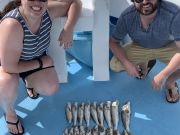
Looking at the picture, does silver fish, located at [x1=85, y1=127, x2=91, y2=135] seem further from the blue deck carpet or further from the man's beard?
the man's beard

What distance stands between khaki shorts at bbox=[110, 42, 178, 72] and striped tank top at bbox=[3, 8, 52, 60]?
463 mm

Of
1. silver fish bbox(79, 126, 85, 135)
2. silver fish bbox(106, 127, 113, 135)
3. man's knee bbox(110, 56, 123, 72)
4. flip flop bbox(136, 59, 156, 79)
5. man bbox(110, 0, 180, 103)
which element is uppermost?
man bbox(110, 0, 180, 103)

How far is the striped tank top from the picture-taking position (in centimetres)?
156

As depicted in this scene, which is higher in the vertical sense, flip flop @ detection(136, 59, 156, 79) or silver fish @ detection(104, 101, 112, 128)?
flip flop @ detection(136, 59, 156, 79)

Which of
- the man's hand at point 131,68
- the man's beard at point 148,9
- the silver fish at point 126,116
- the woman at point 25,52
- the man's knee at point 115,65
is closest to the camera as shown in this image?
the woman at point 25,52

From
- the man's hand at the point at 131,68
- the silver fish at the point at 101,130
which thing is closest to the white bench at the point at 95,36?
the man's hand at the point at 131,68

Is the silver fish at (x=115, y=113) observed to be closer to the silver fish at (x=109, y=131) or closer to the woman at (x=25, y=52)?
the silver fish at (x=109, y=131)

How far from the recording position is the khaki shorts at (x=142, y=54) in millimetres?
1956

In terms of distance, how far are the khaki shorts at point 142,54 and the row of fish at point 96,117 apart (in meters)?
0.26

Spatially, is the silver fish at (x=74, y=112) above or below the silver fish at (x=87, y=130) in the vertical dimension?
above

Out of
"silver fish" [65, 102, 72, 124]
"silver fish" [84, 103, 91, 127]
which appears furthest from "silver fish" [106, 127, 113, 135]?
"silver fish" [65, 102, 72, 124]

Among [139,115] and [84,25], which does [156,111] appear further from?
[84,25]

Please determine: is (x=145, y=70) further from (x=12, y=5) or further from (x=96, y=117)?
(x=12, y=5)

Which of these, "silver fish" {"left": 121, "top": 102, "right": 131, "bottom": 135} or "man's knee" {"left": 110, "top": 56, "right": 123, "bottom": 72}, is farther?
"man's knee" {"left": 110, "top": 56, "right": 123, "bottom": 72}
